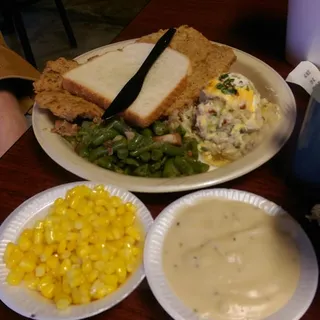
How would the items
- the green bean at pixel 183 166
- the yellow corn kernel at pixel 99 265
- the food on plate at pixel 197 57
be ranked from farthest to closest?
the food on plate at pixel 197 57, the green bean at pixel 183 166, the yellow corn kernel at pixel 99 265

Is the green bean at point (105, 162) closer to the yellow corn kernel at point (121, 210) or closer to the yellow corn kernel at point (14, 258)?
the yellow corn kernel at point (121, 210)

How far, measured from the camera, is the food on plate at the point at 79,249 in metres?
0.94

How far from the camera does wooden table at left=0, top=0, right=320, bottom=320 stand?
0.97m

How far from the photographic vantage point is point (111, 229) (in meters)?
1.04

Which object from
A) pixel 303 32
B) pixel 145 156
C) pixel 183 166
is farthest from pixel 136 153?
pixel 303 32

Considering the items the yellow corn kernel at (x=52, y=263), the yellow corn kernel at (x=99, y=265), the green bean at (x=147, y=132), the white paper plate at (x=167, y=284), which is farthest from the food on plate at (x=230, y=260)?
the green bean at (x=147, y=132)

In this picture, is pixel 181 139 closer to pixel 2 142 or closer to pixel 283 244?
pixel 283 244

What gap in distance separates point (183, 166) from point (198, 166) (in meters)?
0.04

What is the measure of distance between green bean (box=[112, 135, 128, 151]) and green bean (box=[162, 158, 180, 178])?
123 mm

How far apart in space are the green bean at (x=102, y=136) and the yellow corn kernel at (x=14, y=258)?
0.38 m

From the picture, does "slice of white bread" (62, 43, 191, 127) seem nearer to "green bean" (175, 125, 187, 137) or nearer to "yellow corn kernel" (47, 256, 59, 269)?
"green bean" (175, 125, 187, 137)

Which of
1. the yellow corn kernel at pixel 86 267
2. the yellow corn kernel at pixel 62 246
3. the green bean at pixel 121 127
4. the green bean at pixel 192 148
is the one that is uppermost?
the green bean at pixel 192 148

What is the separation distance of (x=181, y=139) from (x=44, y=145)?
0.37 m

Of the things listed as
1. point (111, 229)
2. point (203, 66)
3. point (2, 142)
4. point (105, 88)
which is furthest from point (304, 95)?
point (2, 142)
